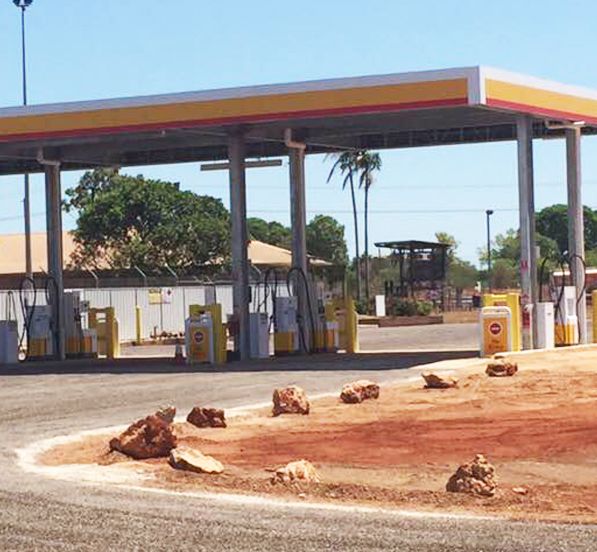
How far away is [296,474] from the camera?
13.9 meters

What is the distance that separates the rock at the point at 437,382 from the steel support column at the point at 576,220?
11.7 m

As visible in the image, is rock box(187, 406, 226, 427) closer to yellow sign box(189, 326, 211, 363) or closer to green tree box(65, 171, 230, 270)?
yellow sign box(189, 326, 211, 363)

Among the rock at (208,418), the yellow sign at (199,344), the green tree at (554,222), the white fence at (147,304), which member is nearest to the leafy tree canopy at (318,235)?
the green tree at (554,222)

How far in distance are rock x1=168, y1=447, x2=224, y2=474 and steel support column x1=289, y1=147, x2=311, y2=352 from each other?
21597mm

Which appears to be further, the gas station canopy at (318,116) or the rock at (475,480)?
the gas station canopy at (318,116)

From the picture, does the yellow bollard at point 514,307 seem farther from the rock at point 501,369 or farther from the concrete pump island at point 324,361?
the rock at point 501,369

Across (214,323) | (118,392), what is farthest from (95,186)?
(118,392)

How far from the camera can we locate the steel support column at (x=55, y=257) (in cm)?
3872

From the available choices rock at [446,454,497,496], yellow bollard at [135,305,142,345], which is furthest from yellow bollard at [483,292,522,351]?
yellow bollard at [135,305,142,345]

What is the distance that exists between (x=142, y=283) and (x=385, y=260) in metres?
48.2

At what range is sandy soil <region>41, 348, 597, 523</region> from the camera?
1312 cm

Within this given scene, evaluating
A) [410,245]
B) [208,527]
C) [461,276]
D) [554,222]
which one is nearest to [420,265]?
[410,245]

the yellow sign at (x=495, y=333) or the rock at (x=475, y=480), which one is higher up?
the yellow sign at (x=495, y=333)

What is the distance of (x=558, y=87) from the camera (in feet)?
109
